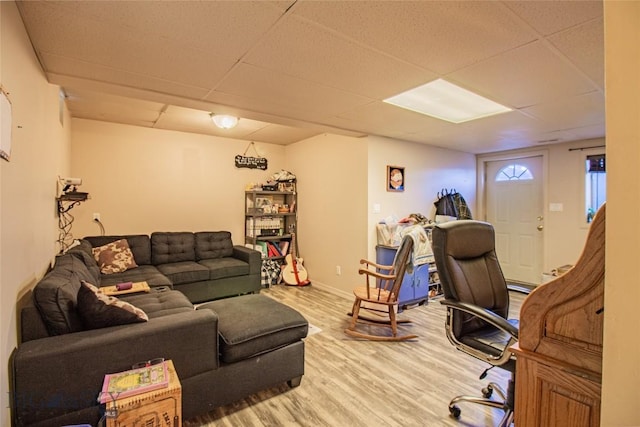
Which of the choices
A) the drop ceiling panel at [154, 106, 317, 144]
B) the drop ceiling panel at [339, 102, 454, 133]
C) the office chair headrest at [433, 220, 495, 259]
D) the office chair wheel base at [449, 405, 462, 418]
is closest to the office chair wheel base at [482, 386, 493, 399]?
the office chair wheel base at [449, 405, 462, 418]

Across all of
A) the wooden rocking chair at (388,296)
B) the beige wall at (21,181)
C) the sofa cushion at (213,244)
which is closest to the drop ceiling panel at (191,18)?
the beige wall at (21,181)

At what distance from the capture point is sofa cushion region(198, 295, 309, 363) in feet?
6.11

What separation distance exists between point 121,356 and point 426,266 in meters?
3.44

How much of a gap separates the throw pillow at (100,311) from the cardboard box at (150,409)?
475 millimetres

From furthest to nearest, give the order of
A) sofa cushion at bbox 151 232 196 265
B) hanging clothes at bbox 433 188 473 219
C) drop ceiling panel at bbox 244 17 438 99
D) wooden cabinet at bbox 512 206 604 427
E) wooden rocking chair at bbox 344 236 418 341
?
hanging clothes at bbox 433 188 473 219 → sofa cushion at bbox 151 232 196 265 → wooden rocking chair at bbox 344 236 418 341 → drop ceiling panel at bbox 244 17 438 99 → wooden cabinet at bbox 512 206 604 427

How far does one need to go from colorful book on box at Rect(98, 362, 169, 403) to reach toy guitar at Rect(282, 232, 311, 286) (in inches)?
129

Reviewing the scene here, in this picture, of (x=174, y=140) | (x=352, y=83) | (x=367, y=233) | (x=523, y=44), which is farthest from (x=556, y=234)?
(x=174, y=140)

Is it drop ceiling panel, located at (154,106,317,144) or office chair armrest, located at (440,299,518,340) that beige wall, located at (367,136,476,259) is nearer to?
drop ceiling panel, located at (154,106,317,144)

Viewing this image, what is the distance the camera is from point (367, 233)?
3922 millimetres

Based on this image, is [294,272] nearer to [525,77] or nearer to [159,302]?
[159,302]

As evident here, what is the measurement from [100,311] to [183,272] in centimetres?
205

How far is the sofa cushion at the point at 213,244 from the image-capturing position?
429 centimetres

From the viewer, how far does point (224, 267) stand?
12.9ft

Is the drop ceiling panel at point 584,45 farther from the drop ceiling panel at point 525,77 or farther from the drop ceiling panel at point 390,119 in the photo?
the drop ceiling panel at point 390,119
